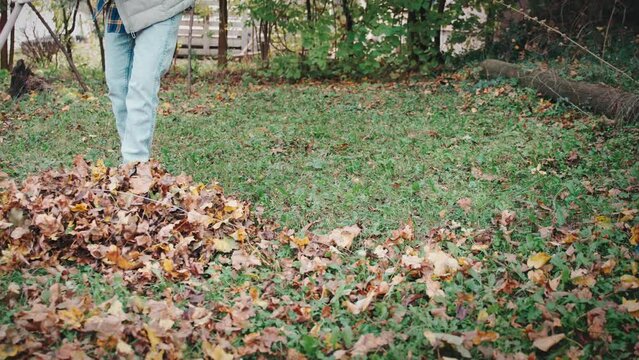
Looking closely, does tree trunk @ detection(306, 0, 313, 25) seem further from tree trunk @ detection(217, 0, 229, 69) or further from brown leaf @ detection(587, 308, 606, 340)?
brown leaf @ detection(587, 308, 606, 340)

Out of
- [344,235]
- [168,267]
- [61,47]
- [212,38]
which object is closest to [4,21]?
[61,47]

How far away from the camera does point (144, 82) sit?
3461 millimetres

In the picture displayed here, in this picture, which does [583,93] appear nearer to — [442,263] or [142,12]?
[442,263]

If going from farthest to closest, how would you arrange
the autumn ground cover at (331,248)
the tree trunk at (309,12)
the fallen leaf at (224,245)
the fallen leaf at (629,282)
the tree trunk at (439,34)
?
the tree trunk at (309,12) → the tree trunk at (439,34) → the fallen leaf at (224,245) → the fallen leaf at (629,282) → the autumn ground cover at (331,248)

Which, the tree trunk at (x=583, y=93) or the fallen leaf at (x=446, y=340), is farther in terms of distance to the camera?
the tree trunk at (x=583, y=93)

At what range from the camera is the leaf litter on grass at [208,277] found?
7.00ft

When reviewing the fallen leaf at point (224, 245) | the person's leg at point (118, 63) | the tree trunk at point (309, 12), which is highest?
the tree trunk at point (309, 12)

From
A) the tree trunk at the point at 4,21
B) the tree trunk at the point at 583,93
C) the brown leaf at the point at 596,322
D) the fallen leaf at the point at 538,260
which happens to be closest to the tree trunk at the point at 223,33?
the tree trunk at the point at 4,21

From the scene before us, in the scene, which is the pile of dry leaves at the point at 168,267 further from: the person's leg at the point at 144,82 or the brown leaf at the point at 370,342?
the person's leg at the point at 144,82

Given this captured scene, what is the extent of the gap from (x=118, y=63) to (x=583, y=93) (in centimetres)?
460

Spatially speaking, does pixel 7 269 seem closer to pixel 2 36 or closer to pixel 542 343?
pixel 2 36

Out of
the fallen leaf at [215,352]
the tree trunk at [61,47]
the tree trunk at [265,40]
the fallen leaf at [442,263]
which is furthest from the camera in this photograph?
the tree trunk at [265,40]

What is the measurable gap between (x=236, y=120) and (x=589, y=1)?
228 inches

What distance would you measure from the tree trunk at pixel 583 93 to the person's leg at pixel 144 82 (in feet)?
13.2
